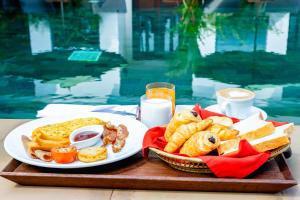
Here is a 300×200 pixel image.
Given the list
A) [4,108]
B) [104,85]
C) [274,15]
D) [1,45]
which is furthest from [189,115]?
[274,15]

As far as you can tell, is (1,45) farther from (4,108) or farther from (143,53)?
(4,108)

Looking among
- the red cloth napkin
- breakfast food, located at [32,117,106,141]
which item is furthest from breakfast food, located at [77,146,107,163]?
the red cloth napkin

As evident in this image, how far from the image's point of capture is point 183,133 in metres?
1.02

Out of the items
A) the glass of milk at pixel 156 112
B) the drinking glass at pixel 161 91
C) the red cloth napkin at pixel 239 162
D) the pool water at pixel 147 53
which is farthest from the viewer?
the pool water at pixel 147 53

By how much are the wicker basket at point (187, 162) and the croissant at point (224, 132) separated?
95 mm

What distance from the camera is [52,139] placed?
1126 millimetres

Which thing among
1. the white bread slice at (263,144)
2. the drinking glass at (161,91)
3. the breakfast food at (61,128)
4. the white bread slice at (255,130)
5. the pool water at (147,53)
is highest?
the drinking glass at (161,91)

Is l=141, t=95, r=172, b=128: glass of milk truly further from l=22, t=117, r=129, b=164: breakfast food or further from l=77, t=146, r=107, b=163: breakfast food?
l=77, t=146, r=107, b=163: breakfast food

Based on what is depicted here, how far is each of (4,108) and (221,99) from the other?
92.7 inches

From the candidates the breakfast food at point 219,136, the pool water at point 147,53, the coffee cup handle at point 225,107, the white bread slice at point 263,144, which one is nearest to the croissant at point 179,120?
the breakfast food at point 219,136

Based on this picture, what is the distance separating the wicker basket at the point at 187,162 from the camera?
98 centimetres

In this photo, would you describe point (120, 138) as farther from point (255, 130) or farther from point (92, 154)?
point (255, 130)

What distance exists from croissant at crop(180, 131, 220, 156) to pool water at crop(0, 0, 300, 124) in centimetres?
197

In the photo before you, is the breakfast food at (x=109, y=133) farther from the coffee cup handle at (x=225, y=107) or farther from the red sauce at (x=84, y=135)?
the coffee cup handle at (x=225, y=107)
